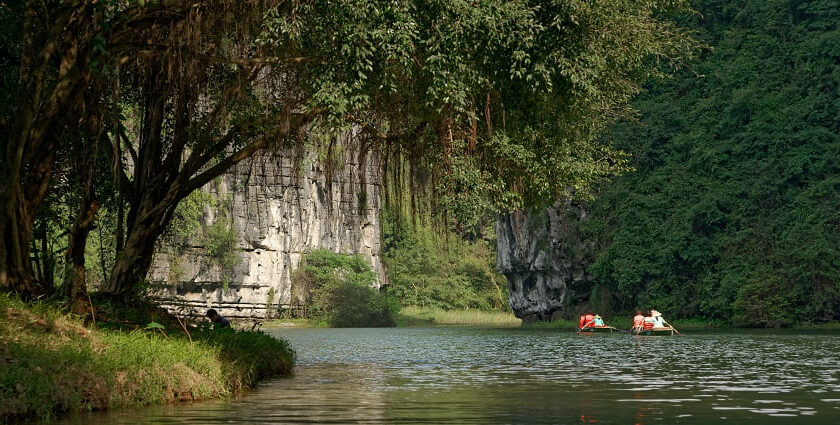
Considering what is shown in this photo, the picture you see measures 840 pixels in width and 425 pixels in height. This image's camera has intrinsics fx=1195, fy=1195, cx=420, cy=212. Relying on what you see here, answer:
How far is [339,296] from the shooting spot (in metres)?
108

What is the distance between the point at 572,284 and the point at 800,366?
188 feet

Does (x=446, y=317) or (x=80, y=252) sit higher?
(x=446, y=317)

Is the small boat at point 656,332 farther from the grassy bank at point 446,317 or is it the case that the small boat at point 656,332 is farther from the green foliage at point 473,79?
the grassy bank at point 446,317

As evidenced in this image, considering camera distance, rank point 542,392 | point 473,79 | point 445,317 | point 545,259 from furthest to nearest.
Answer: point 445,317 < point 545,259 < point 542,392 < point 473,79

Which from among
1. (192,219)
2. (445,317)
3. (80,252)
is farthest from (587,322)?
(445,317)

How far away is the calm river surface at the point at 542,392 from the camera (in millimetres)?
16531

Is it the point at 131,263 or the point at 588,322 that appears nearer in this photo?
the point at 131,263

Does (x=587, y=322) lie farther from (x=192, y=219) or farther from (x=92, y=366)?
(x=92, y=366)

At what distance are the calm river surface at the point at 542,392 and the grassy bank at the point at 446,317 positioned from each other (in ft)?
266

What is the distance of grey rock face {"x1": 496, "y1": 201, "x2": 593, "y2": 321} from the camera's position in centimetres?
8606

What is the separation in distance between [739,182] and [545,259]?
17.1 m

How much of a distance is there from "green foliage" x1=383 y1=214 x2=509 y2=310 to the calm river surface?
3513 inches

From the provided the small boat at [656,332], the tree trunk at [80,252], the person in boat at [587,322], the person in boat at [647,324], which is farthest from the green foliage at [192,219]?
the tree trunk at [80,252]

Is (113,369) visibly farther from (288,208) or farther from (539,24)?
(288,208)
